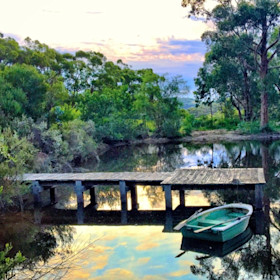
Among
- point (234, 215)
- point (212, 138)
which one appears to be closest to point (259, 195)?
point (234, 215)

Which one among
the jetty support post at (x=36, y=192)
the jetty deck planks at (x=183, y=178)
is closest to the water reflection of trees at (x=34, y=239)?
the jetty support post at (x=36, y=192)

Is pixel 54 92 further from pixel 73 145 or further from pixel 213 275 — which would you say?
pixel 213 275

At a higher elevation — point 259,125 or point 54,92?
point 54,92

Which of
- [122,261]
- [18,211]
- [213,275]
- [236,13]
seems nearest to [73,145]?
[18,211]

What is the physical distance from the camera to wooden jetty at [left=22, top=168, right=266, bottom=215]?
1538 cm

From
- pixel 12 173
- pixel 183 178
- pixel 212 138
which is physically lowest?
pixel 212 138

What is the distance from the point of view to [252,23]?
44.0 meters

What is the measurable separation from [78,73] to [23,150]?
136 feet

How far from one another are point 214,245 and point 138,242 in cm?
244

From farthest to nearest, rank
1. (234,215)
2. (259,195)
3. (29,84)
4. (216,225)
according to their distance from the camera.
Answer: (29,84) < (259,195) < (234,215) < (216,225)

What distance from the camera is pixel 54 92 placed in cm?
3030

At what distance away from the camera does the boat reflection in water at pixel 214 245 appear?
38.5ft

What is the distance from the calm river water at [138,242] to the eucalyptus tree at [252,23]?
2536 centimetres

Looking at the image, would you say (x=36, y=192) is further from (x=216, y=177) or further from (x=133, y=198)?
(x=216, y=177)
